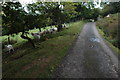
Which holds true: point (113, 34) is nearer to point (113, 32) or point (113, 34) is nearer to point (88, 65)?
point (113, 32)

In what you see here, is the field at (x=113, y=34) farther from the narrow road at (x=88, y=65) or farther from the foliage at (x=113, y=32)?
the narrow road at (x=88, y=65)

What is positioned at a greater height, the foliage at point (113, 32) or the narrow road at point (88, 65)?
the foliage at point (113, 32)

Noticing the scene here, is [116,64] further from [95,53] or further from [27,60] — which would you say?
[27,60]

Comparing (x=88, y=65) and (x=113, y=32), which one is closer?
(x=88, y=65)

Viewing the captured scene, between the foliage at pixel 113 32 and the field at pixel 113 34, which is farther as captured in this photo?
the foliage at pixel 113 32

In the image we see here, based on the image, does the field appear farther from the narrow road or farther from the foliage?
the narrow road

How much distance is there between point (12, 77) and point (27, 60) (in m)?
Result: 2.66

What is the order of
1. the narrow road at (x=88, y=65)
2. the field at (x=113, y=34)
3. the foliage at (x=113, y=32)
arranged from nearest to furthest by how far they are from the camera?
the narrow road at (x=88, y=65), the field at (x=113, y=34), the foliage at (x=113, y=32)

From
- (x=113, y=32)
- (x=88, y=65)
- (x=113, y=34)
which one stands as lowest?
(x=88, y=65)

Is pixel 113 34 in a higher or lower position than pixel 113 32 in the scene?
lower

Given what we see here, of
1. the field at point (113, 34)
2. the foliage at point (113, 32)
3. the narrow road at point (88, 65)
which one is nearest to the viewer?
the narrow road at point (88, 65)

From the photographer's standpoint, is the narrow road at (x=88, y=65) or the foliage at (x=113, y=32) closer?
the narrow road at (x=88, y=65)

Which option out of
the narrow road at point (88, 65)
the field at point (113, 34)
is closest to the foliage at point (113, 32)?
the field at point (113, 34)

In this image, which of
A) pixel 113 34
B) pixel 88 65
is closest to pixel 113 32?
pixel 113 34
